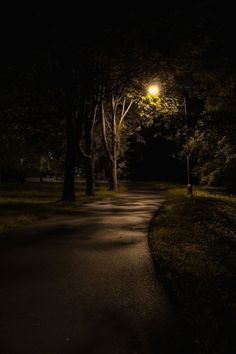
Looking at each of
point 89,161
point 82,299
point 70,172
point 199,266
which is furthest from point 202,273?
point 89,161

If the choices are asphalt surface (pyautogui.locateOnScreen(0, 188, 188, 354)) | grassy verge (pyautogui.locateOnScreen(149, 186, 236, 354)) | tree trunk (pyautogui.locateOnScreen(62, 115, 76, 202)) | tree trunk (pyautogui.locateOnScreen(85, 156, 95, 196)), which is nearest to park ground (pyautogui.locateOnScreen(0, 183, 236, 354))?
grassy verge (pyautogui.locateOnScreen(149, 186, 236, 354))

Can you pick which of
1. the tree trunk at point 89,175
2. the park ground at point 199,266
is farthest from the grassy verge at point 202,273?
the tree trunk at point 89,175

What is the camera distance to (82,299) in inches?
222

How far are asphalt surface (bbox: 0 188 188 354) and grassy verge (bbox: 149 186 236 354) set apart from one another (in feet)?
0.90

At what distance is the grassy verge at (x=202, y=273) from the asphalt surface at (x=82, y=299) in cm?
28

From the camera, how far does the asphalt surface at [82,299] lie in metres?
4.23

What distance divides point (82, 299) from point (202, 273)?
264 centimetres

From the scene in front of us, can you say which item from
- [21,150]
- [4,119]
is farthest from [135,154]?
[4,119]

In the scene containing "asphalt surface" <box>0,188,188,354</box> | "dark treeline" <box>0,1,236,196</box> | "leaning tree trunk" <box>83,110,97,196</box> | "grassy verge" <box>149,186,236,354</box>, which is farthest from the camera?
"leaning tree trunk" <box>83,110,97,196</box>

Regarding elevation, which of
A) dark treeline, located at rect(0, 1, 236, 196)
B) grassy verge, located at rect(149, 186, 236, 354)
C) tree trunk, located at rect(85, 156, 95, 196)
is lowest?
grassy verge, located at rect(149, 186, 236, 354)

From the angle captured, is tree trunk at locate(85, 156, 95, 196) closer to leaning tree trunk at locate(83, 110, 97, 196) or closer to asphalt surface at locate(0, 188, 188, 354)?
leaning tree trunk at locate(83, 110, 97, 196)

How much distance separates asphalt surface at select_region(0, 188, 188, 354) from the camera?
13.9 feet

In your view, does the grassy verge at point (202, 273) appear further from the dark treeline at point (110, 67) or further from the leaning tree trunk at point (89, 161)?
the leaning tree trunk at point (89, 161)

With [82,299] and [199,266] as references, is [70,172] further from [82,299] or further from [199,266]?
[82,299]
